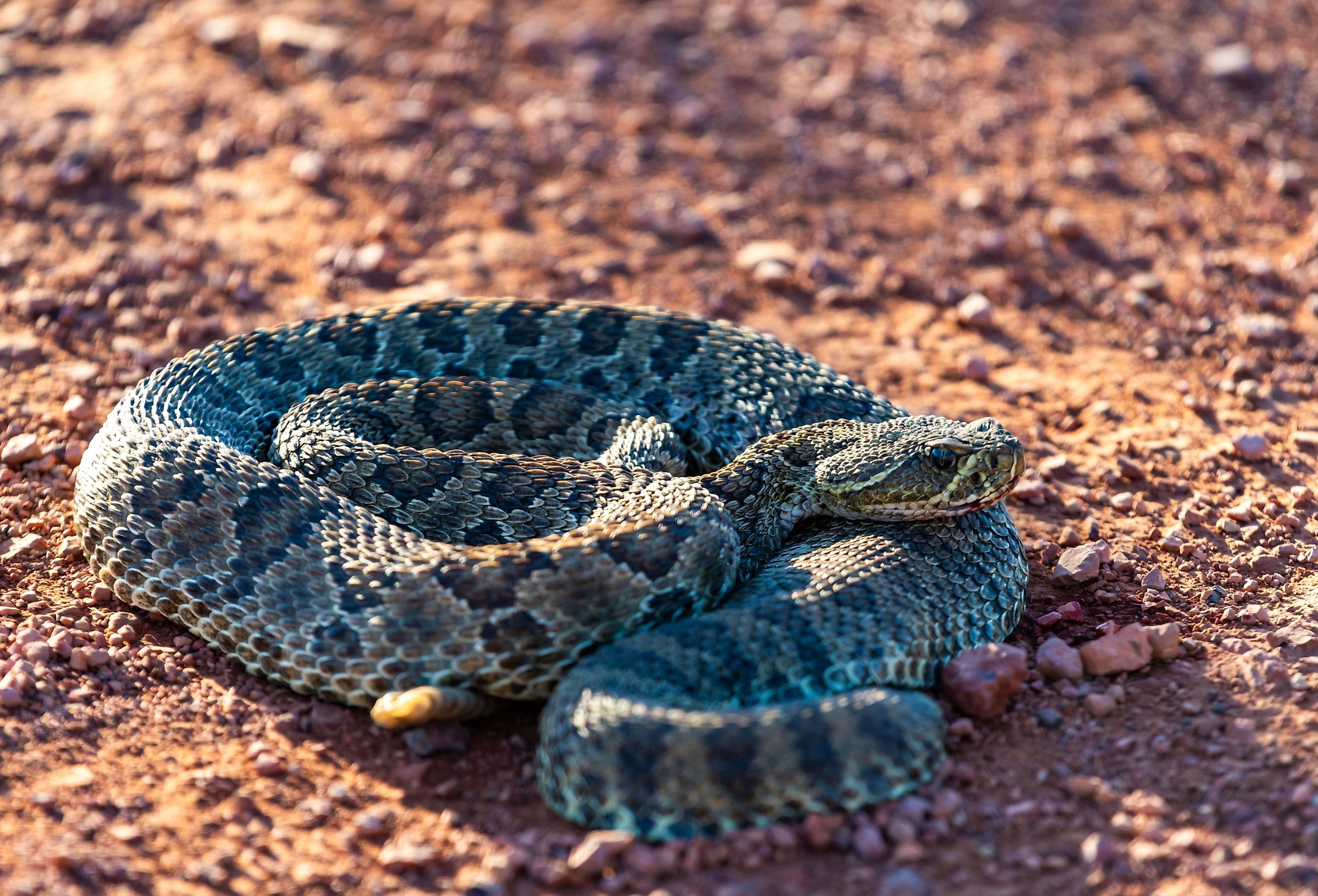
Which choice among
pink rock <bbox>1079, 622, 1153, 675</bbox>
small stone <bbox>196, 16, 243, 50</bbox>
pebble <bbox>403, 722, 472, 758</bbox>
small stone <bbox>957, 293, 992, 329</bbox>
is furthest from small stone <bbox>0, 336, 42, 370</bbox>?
pink rock <bbox>1079, 622, 1153, 675</bbox>

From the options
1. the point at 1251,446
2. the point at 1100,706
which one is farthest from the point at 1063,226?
the point at 1100,706

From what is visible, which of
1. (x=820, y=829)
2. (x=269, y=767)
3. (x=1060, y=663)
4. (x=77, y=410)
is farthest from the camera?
(x=77, y=410)

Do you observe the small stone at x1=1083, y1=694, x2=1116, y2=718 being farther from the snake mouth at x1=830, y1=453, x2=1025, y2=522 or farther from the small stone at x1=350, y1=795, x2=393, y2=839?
the small stone at x1=350, y1=795, x2=393, y2=839

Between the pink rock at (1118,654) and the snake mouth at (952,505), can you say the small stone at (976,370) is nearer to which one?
the snake mouth at (952,505)

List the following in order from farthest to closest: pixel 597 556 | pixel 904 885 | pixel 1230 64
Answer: pixel 1230 64
pixel 597 556
pixel 904 885

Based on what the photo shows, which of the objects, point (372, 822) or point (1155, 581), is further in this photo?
point (1155, 581)

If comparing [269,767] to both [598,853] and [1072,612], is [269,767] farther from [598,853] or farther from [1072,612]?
[1072,612]

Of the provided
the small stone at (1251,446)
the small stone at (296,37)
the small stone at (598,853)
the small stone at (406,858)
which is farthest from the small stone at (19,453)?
the small stone at (1251,446)
